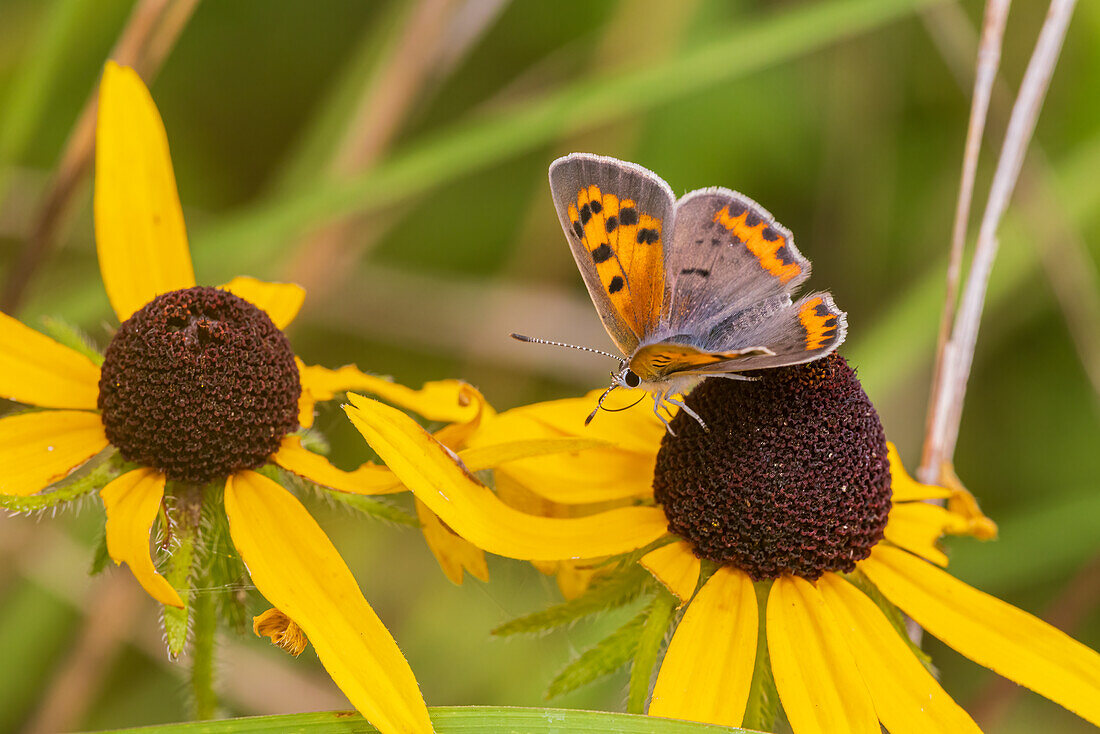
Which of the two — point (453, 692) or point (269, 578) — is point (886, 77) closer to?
point (453, 692)

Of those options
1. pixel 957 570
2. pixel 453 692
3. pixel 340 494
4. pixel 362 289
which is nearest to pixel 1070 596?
pixel 957 570

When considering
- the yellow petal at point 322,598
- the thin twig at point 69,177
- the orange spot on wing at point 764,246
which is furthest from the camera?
the thin twig at point 69,177

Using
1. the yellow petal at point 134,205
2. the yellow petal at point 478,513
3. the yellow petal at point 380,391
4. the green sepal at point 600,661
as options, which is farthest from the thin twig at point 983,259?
the yellow petal at point 134,205

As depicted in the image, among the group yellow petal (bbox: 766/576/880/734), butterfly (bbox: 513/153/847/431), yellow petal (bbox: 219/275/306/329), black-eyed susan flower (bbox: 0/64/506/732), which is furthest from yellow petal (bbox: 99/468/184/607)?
yellow petal (bbox: 766/576/880/734)

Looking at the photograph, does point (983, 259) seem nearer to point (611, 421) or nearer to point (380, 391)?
point (611, 421)

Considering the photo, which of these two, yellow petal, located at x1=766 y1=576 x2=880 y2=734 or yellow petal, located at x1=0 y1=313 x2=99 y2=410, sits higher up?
yellow petal, located at x1=766 y1=576 x2=880 y2=734

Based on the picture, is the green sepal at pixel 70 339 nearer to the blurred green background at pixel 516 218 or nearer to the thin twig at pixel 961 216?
the blurred green background at pixel 516 218

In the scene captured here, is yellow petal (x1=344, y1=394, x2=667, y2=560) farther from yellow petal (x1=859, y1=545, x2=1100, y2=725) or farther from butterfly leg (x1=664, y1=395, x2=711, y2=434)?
yellow petal (x1=859, y1=545, x2=1100, y2=725)

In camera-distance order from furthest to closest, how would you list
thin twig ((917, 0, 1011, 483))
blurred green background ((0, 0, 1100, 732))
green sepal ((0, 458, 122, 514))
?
blurred green background ((0, 0, 1100, 732))
thin twig ((917, 0, 1011, 483))
green sepal ((0, 458, 122, 514))
